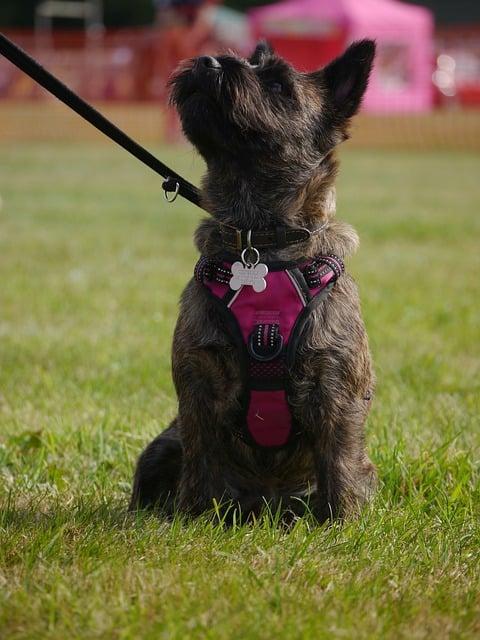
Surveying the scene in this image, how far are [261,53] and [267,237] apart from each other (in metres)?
0.85

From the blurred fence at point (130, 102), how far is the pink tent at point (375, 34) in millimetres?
961

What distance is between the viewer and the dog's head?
11.1ft

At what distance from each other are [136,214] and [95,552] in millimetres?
9978

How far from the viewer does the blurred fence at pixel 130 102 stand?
26.3m

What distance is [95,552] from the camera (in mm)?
2861

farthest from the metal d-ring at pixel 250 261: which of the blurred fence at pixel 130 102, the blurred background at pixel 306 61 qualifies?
the blurred background at pixel 306 61

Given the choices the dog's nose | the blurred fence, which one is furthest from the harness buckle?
the blurred fence

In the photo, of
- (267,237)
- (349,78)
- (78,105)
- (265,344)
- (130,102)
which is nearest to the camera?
(265,344)

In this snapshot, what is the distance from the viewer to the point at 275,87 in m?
3.62

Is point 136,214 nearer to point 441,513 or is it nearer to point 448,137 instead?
point 441,513

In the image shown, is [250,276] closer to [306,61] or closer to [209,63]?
[209,63]

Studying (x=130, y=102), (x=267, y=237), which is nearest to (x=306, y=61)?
(x=130, y=102)

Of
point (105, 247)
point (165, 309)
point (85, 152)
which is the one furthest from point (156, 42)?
point (165, 309)

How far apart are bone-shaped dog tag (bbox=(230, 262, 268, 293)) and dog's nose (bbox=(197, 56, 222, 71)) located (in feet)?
2.28
